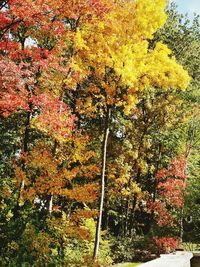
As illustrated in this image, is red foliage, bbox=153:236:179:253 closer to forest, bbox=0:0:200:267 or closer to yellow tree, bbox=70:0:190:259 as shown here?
forest, bbox=0:0:200:267

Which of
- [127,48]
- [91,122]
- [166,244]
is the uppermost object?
[91,122]

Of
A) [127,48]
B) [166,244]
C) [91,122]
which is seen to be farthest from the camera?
[91,122]

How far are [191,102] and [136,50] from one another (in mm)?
9650

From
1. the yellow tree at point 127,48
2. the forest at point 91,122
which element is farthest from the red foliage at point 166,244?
the yellow tree at point 127,48

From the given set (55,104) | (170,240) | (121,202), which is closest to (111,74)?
(55,104)

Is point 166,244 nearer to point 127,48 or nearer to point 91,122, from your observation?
point 91,122

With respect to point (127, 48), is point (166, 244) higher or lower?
lower

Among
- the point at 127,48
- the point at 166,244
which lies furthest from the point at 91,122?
the point at 127,48

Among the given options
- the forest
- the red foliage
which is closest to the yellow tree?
the forest

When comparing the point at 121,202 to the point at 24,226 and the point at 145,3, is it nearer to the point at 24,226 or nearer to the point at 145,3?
the point at 145,3

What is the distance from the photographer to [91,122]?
2578 cm

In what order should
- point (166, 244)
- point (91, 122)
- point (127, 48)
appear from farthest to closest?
point (91, 122) < point (166, 244) < point (127, 48)

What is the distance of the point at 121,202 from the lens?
30266 millimetres

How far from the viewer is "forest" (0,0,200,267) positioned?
37.8 ft
